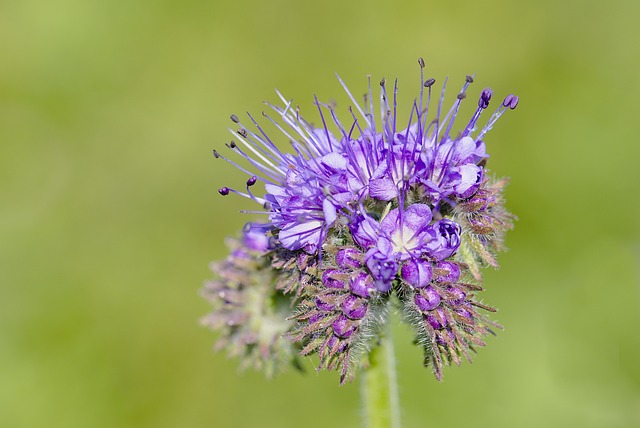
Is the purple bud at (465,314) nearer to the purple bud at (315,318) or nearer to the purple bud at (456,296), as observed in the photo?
the purple bud at (456,296)

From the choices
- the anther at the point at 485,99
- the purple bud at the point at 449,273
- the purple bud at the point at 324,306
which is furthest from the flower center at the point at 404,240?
the anther at the point at 485,99

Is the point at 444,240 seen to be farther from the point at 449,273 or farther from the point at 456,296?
the point at 456,296

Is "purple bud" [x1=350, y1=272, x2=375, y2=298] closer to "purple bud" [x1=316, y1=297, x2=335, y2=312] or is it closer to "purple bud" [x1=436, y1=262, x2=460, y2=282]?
"purple bud" [x1=316, y1=297, x2=335, y2=312]

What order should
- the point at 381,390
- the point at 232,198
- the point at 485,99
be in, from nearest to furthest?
the point at 485,99, the point at 381,390, the point at 232,198

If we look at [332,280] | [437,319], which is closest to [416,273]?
[437,319]

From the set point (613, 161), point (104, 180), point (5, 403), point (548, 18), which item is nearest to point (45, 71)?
point (104, 180)

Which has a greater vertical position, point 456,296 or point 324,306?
point 456,296

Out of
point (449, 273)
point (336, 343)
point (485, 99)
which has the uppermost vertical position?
point (485, 99)

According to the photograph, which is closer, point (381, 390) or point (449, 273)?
point (449, 273)
